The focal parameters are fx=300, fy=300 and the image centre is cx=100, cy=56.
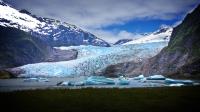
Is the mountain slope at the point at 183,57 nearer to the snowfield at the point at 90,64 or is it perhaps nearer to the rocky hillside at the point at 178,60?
the rocky hillside at the point at 178,60

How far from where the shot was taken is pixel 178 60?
2889 inches

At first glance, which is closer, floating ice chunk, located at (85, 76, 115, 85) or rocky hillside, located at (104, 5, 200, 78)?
floating ice chunk, located at (85, 76, 115, 85)

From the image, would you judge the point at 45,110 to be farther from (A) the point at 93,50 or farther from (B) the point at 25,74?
(A) the point at 93,50

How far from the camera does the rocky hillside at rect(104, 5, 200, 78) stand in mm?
66469

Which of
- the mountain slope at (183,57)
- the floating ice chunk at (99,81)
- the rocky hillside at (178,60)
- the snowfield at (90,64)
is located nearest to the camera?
the floating ice chunk at (99,81)

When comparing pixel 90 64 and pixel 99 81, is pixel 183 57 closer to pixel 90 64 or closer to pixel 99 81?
pixel 90 64

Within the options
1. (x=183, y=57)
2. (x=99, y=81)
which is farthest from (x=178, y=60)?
(x=99, y=81)

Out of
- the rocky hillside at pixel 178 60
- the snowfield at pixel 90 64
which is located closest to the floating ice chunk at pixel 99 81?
the rocky hillside at pixel 178 60

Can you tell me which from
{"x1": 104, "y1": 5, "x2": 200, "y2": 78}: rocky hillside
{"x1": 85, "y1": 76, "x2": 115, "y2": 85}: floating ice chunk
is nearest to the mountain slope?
{"x1": 104, "y1": 5, "x2": 200, "y2": 78}: rocky hillside

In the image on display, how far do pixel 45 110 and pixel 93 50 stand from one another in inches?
3387

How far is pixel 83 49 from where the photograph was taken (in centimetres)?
10369

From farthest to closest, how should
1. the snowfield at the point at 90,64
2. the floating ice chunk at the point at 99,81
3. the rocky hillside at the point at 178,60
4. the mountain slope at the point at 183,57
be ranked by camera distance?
the snowfield at the point at 90,64
the rocky hillside at the point at 178,60
the mountain slope at the point at 183,57
the floating ice chunk at the point at 99,81

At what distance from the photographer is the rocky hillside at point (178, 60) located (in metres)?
66.5

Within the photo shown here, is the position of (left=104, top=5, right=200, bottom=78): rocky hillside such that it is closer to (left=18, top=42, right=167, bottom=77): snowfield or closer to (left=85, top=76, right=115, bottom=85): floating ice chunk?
(left=18, top=42, right=167, bottom=77): snowfield
